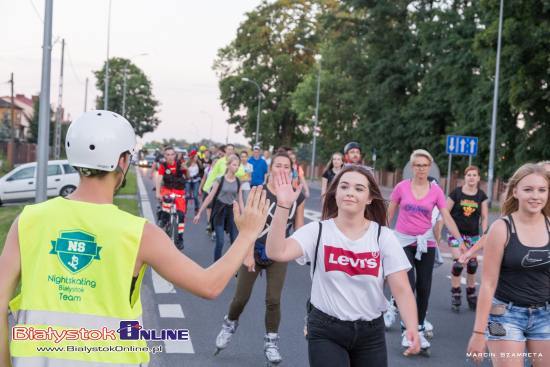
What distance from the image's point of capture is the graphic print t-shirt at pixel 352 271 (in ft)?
13.6

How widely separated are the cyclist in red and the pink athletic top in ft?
22.1

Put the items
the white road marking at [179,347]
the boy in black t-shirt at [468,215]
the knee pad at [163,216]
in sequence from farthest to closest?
the knee pad at [163,216] → the boy in black t-shirt at [468,215] → the white road marking at [179,347]

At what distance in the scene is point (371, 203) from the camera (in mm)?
4578

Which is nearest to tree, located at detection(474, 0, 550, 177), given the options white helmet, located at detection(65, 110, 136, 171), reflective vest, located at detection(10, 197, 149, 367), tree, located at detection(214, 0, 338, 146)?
white helmet, located at detection(65, 110, 136, 171)

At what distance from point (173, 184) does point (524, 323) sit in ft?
34.1

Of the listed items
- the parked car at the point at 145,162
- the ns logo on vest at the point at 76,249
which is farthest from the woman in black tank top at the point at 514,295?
the parked car at the point at 145,162

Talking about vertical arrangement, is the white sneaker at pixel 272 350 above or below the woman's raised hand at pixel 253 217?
below

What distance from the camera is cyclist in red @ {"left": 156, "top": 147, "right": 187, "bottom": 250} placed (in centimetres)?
1405

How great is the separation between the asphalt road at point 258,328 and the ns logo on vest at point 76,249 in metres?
4.01

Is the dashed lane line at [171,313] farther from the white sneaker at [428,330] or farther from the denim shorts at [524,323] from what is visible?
the white sneaker at [428,330]

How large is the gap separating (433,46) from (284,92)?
91.6 feet

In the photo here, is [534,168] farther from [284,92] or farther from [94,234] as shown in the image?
[284,92]

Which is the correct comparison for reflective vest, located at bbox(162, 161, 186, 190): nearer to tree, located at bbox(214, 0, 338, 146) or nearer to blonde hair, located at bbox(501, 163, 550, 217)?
blonde hair, located at bbox(501, 163, 550, 217)

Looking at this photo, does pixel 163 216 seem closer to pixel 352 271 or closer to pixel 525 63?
pixel 352 271
